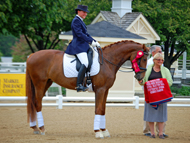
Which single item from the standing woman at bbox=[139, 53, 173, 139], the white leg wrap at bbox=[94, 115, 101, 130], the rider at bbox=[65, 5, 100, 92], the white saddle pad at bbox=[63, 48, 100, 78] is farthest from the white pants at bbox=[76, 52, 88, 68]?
the standing woman at bbox=[139, 53, 173, 139]

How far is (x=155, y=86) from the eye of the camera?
707cm

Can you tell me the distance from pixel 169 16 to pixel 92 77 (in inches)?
576

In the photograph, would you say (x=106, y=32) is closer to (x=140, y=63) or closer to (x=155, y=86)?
(x=140, y=63)

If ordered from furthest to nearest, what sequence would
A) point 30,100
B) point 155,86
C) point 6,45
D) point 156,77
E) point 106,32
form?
point 6,45
point 106,32
point 30,100
point 156,77
point 155,86

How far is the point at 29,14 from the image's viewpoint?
1551cm

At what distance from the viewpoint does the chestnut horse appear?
24.0 ft

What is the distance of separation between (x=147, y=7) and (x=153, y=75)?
44.2ft

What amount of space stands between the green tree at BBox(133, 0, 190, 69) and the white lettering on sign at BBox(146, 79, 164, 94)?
43.4 feet

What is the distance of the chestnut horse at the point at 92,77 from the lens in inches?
288

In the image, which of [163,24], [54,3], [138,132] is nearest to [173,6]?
[163,24]

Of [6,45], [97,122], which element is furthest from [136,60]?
[6,45]

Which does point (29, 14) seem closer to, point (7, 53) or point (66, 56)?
point (66, 56)

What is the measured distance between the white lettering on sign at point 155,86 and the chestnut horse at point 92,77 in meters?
0.25

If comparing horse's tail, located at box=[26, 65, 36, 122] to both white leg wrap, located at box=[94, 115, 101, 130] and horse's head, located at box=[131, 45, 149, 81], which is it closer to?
white leg wrap, located at box=[94, 115, 101, 130]
